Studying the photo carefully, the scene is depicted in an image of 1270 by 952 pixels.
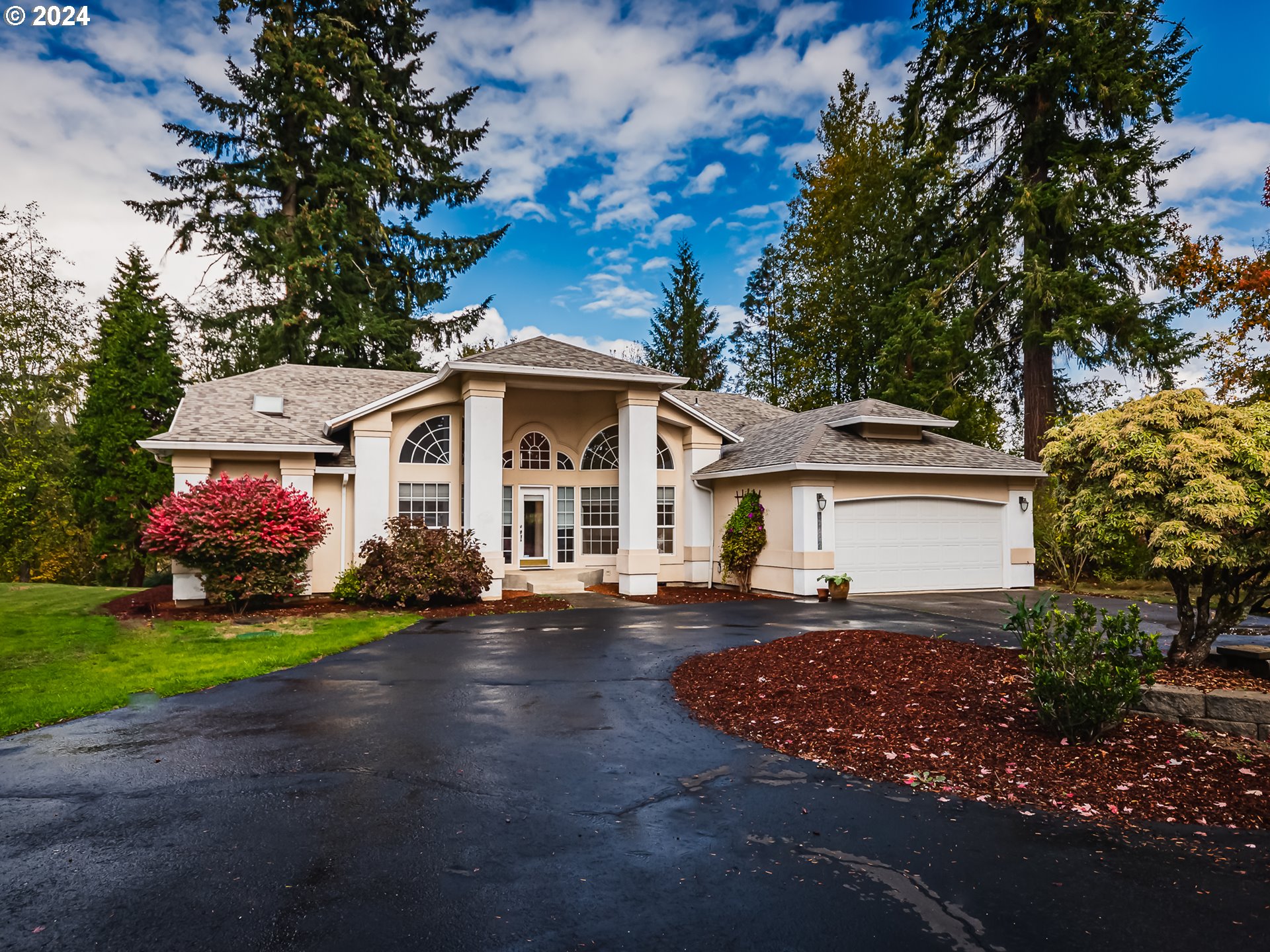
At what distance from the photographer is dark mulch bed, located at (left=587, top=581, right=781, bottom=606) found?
15.5 metres

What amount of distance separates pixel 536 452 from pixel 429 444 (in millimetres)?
2934

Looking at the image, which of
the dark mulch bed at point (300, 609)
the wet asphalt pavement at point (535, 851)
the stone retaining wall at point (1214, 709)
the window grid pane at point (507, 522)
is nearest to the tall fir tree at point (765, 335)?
the window grid pane at point (507, 522)

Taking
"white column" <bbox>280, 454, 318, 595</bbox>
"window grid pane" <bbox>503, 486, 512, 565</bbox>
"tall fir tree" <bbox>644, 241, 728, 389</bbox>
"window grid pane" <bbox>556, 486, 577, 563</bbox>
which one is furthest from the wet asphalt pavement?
"tall fir tree" <bbox>644, 241, 728, 389</bbox>

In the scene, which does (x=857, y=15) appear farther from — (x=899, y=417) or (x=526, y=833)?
(x=526, y=833)

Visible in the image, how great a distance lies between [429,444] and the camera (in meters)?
16.7

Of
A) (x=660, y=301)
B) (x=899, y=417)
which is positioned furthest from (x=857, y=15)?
(x=660, y=301)

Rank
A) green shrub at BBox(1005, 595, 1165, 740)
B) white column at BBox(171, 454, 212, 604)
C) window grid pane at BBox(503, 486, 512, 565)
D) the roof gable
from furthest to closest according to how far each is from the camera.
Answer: window grid pane at BBox(503, 486, 512, 565)
the roof gable
white column at BBox(171, 454, 212, 604)
green shrub at BBox(1005, 595, 1165, 740)

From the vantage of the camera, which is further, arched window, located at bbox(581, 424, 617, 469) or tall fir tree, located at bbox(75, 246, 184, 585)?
tall fir tree, located at bbox(75, 246, 184, 585)

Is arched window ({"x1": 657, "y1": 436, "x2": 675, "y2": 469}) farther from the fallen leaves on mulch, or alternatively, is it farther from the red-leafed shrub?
the fallen leaves on mulch

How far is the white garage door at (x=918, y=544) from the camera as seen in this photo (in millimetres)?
16125

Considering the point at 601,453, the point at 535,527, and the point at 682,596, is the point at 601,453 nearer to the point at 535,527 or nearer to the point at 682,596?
the point at 535,527

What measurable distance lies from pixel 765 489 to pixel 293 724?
40.7 feet

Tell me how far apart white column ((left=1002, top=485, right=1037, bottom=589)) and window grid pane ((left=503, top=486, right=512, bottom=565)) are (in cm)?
1215

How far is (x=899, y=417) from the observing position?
17344 millimetres
